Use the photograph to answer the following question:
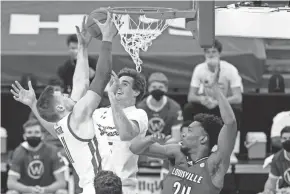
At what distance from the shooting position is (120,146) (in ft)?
24.4

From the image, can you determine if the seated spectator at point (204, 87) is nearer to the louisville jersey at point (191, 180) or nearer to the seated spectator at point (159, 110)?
the seated spectator at point (159, 110)

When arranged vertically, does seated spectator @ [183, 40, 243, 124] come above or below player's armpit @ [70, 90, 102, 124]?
above

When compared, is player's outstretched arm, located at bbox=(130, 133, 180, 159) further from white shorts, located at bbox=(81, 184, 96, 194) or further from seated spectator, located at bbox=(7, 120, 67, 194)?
seated spectator, located at bbox=(7, 120, 67, 194)

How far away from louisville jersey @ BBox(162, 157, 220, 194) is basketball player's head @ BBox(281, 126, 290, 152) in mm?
3359

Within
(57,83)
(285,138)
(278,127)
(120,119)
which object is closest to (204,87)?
(278,127)

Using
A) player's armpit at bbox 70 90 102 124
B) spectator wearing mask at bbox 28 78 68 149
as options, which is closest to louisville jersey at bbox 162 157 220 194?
player's armpit at bbox 70 90 102 124

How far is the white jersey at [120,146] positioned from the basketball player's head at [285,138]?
3479 millimetres

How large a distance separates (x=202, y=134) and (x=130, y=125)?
0.67 m

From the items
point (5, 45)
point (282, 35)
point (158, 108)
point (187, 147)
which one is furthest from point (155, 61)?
point (187, 147)

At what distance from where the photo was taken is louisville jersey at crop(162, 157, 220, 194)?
23.6ft

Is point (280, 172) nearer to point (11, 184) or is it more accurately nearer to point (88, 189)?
point (11, 184)

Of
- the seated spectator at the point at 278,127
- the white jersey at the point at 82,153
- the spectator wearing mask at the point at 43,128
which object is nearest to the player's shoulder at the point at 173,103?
the seated spectator at the point at 278,127

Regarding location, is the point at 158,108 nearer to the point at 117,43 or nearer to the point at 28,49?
the point at 117,43

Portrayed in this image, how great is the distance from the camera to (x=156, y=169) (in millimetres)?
11812
